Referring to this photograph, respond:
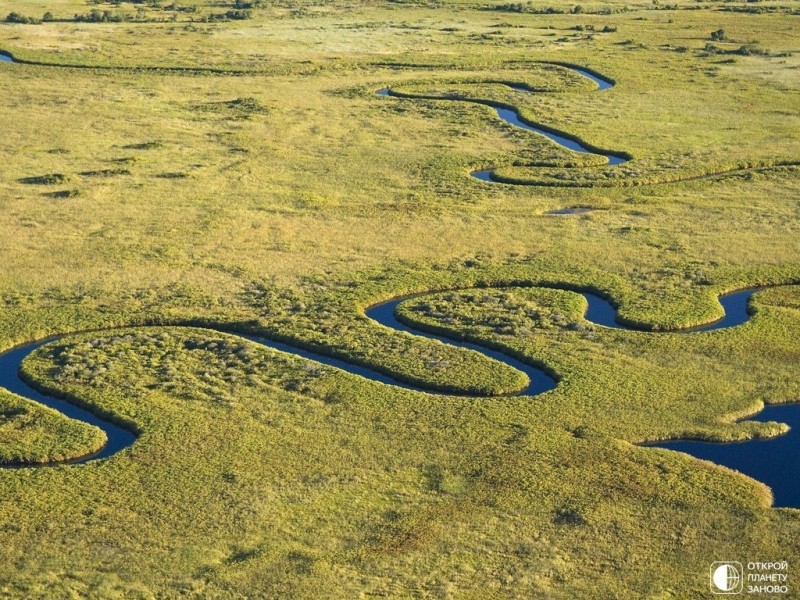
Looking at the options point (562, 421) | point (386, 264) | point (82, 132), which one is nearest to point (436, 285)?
point (386, 264)

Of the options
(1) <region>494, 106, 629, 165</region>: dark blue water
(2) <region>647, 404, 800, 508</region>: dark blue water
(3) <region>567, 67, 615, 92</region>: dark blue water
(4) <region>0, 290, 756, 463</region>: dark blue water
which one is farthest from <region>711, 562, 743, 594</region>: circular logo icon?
(3) <region>567, 67, 615, 92</region>: dark blue water

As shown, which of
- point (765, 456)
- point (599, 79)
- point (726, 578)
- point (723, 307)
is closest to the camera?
point (726, 578)

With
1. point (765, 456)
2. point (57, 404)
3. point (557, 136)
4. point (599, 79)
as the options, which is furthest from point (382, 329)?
point (599, 79)

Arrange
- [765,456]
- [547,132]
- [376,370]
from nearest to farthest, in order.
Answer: [765,456], [376,370], [547,132]

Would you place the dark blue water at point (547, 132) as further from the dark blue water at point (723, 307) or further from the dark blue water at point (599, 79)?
the dark blue water at point (723, 307)

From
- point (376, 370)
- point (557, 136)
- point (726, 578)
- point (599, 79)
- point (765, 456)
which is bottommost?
point (726, 578)

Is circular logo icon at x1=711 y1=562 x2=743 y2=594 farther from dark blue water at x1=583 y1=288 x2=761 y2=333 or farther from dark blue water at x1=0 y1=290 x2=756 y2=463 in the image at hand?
dark blue water at x1=583 y1=288 x2=761 y2=333

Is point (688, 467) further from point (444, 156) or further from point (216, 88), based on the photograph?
point (216, 88)

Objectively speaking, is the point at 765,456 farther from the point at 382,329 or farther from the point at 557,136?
the point at 557,136
